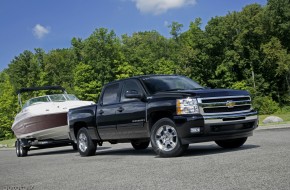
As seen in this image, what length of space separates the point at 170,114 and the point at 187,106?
51 cm

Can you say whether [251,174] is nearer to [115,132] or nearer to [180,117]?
[180,117]

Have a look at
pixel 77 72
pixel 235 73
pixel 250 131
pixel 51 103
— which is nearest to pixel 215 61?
pixel 235 73

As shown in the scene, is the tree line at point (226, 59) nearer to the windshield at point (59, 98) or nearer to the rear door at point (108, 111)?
the windshield at point (59, 98)

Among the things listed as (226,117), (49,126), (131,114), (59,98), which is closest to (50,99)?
(59,98)

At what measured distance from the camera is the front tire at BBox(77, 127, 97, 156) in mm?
12492

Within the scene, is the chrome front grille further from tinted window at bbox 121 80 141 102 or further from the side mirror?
tinted window at bbox 121 80 141 102

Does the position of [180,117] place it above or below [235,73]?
below

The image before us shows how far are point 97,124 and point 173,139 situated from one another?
3203 millimetres

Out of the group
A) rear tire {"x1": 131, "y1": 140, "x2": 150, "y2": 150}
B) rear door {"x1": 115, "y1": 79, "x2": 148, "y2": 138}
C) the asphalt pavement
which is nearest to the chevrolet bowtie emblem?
the asphalt pavement

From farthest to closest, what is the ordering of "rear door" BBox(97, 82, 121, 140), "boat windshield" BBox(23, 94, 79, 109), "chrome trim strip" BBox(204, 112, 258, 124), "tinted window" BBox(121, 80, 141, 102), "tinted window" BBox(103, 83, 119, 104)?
"boat windshield" BBox(23, 94, 79, 109) < "tinted window" BBox(103, 83, 119, 104) < "rear door" BBox(97, 82, 121, 140) < "tinted window" BBox(121, 80, 141, 102) < "chrome trim strip" BBox(204, 112, 258, 124)

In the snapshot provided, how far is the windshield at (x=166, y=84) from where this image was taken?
34.4 feet

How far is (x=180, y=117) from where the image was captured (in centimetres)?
925

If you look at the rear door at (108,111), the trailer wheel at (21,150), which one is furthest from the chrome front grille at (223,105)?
the trailer wheel at (21,150)

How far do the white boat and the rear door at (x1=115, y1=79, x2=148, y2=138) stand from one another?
4.74m
